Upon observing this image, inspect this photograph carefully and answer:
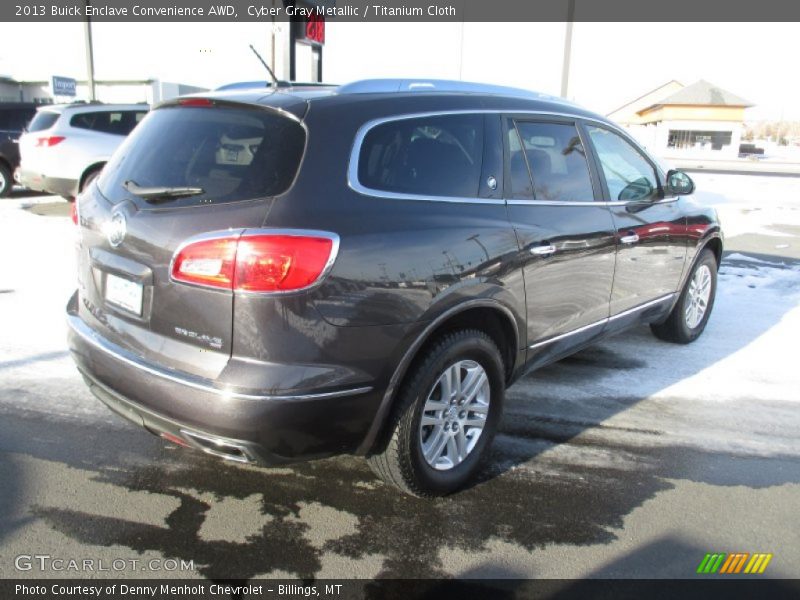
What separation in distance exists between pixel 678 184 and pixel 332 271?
11.2 ft

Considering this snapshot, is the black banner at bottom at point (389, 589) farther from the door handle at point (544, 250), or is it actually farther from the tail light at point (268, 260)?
the door handle at point (544, 250)

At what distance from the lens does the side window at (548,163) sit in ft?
11.2

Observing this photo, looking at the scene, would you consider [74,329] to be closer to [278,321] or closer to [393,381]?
[278,321]

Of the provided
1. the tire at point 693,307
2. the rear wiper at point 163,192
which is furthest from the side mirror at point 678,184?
the rear wiper at point 163,192

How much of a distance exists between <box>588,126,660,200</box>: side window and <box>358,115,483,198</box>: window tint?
125cm

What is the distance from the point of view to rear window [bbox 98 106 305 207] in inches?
101

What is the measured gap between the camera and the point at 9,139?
13.0 metres

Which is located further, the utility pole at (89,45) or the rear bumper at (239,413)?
the utility pole at (89,45)

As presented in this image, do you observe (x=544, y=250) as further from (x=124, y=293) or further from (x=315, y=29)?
(x=315, y=29)

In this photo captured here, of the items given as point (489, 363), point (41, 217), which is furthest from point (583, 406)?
A: point (41, 217)

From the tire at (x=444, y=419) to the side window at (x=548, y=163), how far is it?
891 mm

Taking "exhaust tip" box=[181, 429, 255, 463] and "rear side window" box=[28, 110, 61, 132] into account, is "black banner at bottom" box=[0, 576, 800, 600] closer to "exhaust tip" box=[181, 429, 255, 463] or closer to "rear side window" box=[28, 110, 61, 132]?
"exhaust tip" box=[181, 429, 255, 463]

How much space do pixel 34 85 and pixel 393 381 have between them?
56692 mm

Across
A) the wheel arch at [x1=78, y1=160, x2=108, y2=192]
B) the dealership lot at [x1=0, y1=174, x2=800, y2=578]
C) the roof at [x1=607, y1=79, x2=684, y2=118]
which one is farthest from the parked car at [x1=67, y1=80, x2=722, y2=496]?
the roof at [x1=607, y1=79, x2=684, y2=118]
